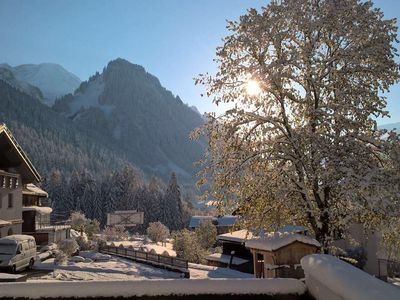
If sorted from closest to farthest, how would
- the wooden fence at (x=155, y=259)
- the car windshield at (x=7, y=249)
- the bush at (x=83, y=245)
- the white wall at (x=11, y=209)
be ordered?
1. the car windshield at (x=7, y=249)
2. the wooden fence at (x=155, y=259)
3. the white wall at (x=11, y=209)
4. the bush at (x=83, y=245)

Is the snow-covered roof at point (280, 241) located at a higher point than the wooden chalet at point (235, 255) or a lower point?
higher

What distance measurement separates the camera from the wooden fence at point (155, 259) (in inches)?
1236

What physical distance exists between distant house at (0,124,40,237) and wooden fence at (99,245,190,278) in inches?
394

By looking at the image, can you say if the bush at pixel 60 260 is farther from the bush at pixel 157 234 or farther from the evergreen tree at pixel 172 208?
the evergreen tree at pixel 172 208

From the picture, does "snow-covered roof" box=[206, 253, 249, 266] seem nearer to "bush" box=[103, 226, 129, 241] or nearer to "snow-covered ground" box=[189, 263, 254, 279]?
"snow-covered ground" box=[189, 263, 254, 279]

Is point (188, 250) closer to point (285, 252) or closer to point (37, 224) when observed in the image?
point (37, 224)

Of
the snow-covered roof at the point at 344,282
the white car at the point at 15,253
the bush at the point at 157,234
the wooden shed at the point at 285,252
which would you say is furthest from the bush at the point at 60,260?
the bush at the point at 157,234

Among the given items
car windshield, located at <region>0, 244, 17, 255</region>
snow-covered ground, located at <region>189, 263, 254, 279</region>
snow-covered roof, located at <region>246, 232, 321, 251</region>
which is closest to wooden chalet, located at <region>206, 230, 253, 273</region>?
snow-covered ground, located at <region>189, 263, 254, 279</region>

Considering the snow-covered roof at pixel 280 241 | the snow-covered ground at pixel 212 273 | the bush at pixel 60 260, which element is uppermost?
the snow-covered roof at pixel 280 241

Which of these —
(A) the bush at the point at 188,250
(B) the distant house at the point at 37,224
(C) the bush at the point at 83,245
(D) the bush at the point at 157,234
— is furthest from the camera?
(D) the bush at the point at 157,234

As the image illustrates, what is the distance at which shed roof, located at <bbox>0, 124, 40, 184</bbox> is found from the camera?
110 ft

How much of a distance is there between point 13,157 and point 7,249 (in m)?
14.5

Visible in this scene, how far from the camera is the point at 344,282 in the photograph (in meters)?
4.47

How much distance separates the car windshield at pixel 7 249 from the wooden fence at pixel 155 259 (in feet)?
39.4
